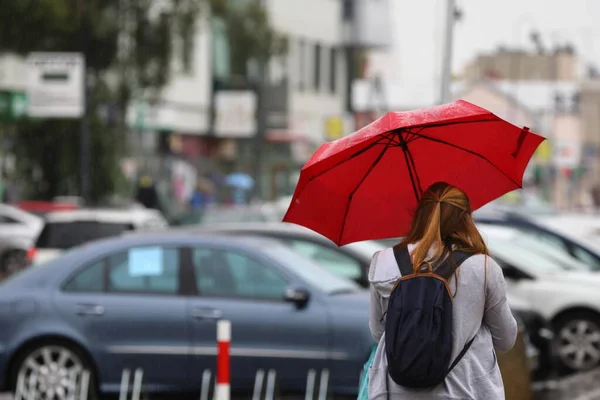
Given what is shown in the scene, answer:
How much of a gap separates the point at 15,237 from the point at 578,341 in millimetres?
14150

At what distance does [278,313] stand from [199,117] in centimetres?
3901

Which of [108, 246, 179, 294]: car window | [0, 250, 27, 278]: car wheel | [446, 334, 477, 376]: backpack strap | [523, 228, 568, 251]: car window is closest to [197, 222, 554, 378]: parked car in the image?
[108, 246, 179, 294]: car window

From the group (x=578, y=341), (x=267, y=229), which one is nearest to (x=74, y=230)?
(x=267, y=229)

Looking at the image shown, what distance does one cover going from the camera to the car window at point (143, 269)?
9922 millimetres

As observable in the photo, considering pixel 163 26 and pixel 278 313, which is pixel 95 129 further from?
pixel 278 313

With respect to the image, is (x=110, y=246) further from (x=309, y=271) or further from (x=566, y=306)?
(x=566, y=306)

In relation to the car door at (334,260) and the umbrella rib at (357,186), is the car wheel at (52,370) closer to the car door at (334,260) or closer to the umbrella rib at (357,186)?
the car door at (334,260)

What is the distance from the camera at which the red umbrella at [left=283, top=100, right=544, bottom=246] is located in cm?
510

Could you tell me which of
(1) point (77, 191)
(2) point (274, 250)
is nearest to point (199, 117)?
(1) point (77, 191)

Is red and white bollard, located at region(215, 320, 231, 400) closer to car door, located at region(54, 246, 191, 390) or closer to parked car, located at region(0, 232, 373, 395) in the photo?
parked car, located at region(0, 232, 373, 395)

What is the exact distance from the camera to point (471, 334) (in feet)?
14.5

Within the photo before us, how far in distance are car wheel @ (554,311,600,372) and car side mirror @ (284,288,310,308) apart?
4285mm

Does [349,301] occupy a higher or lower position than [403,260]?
lower

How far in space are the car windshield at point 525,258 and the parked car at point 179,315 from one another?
371 cm
